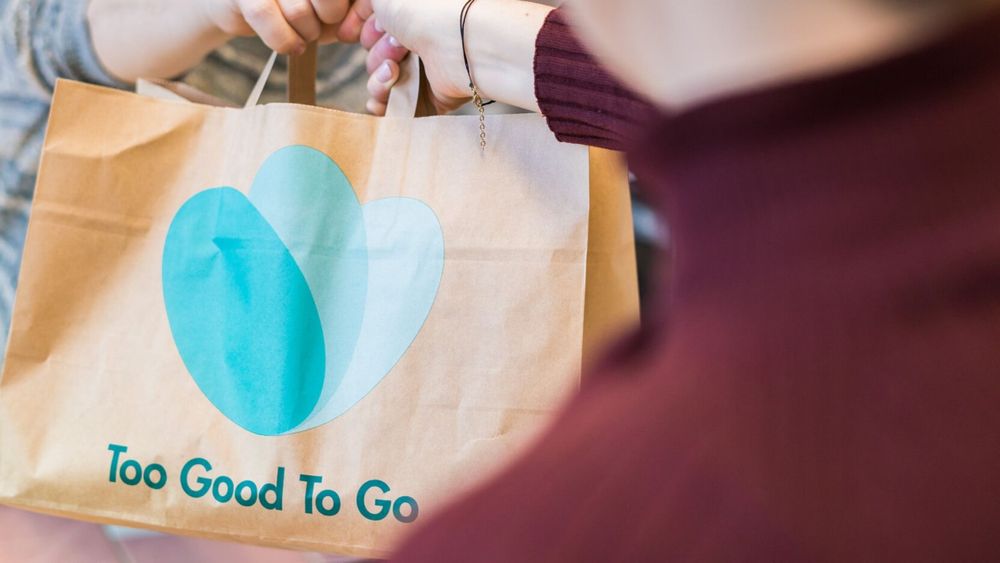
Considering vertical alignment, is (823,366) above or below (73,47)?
below

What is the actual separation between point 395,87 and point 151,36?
0.30 metres

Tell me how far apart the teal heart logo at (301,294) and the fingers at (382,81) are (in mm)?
95

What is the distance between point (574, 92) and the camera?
26.8 inches

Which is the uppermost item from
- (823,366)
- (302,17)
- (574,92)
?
(302,17)

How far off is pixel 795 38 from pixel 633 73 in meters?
0.05

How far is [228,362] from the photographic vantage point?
0.77 meters

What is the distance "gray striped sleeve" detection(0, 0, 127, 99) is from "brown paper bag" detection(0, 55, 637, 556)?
0.22 meters

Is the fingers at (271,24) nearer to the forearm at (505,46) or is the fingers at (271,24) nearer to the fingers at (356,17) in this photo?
the fingers at (356,17)

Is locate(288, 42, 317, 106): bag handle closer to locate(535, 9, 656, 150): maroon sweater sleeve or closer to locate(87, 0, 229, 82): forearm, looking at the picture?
locate(87, 0, 229, 82): forearm

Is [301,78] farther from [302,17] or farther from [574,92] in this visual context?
[574,92]

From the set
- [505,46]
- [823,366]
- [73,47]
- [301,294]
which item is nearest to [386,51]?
[505,46]

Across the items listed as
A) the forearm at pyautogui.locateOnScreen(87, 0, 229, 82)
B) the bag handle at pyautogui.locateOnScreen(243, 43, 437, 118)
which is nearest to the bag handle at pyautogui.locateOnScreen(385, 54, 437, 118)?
the bag handle at pyautogui.locateOnScreen(243, 43, 437, 118)

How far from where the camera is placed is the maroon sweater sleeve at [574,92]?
66cm

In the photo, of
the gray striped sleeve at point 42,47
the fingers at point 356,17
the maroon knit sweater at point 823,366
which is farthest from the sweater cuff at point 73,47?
the maroon knit sweater at point 823,366
